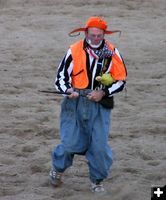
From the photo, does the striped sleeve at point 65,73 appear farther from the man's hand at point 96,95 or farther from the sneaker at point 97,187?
the sneaker at point 97,187

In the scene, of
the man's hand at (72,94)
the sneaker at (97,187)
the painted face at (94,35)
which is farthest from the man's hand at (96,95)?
the sneaker at (97,187)

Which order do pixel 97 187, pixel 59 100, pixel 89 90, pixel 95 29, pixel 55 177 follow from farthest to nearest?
pixel 59 100, pixel 55 177, pixel 97 187, pixel 89 90, pixel 95 29

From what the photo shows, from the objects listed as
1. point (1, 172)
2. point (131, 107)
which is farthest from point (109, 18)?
point (1, 172)

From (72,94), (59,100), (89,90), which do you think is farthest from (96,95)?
(59,100)

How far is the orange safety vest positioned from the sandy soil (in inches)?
41.7

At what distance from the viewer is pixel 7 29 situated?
13438 mm

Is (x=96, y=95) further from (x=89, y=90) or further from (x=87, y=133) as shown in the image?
(x=87, y=133)

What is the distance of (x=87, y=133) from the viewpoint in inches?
248

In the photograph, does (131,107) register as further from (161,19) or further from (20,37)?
(161,19)

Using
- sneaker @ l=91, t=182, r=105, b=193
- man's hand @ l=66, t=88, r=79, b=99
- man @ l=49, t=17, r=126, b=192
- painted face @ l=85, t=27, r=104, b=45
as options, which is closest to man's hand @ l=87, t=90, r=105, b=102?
man @ l=49, t=17, r=126, b=192

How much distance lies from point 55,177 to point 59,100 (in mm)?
2954

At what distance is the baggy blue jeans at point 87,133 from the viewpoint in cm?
621

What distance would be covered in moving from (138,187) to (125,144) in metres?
1.27

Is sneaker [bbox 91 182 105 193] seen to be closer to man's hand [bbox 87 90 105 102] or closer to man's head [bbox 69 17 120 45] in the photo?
man's hand [bbox 87 90 105 102]
